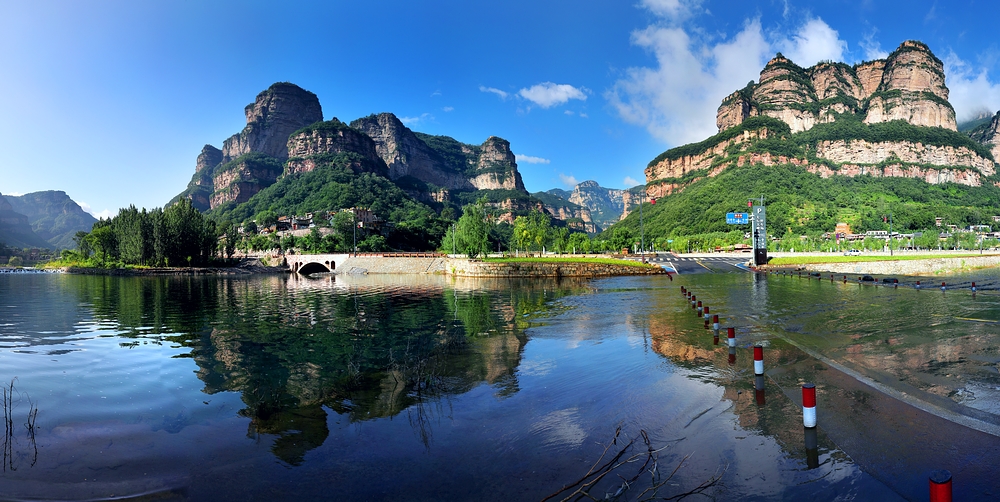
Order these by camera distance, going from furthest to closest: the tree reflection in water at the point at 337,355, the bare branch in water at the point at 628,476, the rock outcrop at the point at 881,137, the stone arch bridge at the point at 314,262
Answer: the rock outcrop at the point at 881,137, the stone arch bridge at the point at 314,262, the tree reflection in water at the point at 337,355, the bare branch in water at the point at 628,476

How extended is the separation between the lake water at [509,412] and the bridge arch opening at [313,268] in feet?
267

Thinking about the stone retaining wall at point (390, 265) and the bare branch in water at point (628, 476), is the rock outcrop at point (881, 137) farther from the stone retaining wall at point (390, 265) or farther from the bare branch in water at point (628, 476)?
the bare branch in water at point (628, 476)

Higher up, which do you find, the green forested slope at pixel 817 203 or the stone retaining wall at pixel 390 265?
the green forested slope at pixel 817 203

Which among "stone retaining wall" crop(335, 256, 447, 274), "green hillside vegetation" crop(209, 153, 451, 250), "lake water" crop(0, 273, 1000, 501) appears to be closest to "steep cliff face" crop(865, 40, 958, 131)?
"green hillside vegetation" crop(209, 153, 451, 250)

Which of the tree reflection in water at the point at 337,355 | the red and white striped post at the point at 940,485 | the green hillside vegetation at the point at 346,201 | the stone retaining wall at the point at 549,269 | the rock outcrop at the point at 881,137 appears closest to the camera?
the red and white striped post at the point at 940,485

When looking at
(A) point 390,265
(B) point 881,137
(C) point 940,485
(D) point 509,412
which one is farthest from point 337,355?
(B) point 881,137

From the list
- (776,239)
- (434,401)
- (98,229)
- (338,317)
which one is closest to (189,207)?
(98,229)

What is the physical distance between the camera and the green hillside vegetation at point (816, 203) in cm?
12362

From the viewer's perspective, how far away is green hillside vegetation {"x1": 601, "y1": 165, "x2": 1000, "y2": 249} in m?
124

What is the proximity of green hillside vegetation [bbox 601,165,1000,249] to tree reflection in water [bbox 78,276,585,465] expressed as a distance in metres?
99.1

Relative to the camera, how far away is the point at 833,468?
565cm

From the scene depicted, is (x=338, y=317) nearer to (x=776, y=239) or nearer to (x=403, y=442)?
(x=403, y=442)

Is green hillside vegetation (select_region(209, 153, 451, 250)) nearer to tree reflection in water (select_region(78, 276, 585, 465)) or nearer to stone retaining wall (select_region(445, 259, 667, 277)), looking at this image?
stone retaining wall (select_region(445, 259, 667, 277))

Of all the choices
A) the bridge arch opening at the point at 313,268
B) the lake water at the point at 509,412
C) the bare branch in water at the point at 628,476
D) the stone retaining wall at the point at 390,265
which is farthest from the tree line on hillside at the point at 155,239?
the bare branch in water at the point at 628,476
